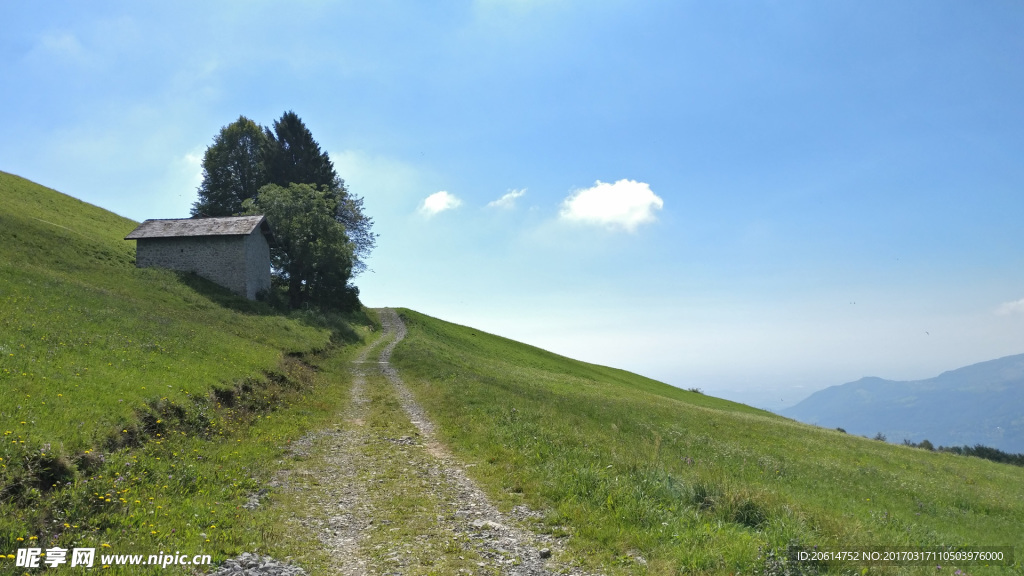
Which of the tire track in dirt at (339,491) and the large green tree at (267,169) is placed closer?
the tire track in dirt at (339,491)

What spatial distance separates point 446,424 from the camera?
18.6 m

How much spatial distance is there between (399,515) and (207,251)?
46014mm

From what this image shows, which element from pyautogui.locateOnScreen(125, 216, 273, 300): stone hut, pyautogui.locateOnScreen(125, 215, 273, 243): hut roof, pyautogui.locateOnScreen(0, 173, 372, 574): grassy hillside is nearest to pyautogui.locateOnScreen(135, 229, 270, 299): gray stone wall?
pyautogui.locateOnScreen(125, 216, 273, 300): stone hut

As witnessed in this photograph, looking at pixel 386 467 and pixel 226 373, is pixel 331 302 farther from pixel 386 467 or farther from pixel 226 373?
pixel 386 467

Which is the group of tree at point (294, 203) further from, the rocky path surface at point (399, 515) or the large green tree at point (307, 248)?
the rocky path surface at point (399, 515)

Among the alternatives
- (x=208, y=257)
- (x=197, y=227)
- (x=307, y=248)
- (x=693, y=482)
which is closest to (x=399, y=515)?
(x=693, y=482)

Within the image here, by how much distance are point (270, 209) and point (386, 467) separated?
1971 inches

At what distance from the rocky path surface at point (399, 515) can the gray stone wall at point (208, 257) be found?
34969 mm

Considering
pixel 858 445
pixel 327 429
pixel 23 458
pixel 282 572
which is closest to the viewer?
pixel 282 572

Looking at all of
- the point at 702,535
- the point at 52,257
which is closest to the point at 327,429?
the point at 702,535

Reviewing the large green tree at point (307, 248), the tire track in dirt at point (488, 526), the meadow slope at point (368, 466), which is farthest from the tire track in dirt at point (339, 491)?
the large green tree at point (307, 248)

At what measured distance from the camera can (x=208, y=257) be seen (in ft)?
152

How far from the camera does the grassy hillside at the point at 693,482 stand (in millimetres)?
8125

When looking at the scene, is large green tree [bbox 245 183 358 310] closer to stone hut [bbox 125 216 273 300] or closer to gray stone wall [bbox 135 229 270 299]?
stone hut [bbox 125 216 273 300]
